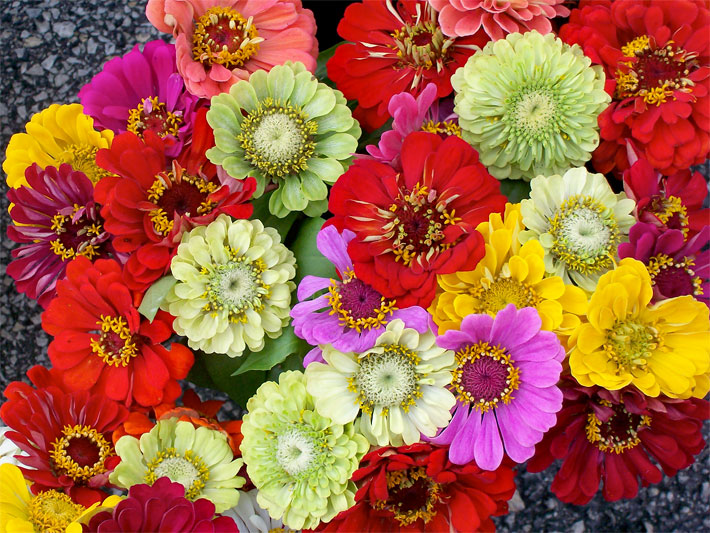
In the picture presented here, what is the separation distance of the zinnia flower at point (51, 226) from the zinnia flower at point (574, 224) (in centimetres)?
51

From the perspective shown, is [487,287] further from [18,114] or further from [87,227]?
[18,114]

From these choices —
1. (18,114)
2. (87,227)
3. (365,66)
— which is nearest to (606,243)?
(365,66)

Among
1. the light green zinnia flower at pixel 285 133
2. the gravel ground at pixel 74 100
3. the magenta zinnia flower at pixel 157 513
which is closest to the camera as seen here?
the magenta zinnia flower at pixel 157 513

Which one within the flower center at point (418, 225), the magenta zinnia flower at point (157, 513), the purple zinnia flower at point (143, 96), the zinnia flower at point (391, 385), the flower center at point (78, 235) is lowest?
the magenta zinnia flower at point (157, 513)

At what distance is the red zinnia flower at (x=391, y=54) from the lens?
85cm

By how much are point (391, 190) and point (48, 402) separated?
47cm

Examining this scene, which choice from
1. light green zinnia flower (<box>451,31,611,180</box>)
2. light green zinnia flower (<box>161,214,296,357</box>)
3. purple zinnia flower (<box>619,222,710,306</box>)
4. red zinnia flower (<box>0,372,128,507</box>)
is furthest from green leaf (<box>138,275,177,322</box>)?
purple zinnia flower (<box>619,222,710,306</box>)

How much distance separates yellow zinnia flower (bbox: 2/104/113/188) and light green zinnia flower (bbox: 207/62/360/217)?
0.19 m

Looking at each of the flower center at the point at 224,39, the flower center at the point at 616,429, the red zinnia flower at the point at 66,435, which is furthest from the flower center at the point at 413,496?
the flower center at the point at 224,39

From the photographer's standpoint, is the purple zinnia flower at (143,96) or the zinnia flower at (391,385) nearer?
the zinnia flower at (391,385)

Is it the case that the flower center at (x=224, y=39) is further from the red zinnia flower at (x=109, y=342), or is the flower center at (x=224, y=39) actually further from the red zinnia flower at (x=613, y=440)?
the red zinnia flower at (x=613, y=440)

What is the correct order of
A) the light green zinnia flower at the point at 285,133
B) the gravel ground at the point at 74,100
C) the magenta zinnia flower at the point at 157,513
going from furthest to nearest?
the gravel ground at the point at 74,100 < the light green zinnia flower at the point at 285,133 < the magenta zinnia flower at the point at 157,513

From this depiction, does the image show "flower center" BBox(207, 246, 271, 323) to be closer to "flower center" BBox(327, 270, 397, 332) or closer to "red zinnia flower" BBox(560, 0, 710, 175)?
A: "flower center" BBox(327, 270, 397, 332)

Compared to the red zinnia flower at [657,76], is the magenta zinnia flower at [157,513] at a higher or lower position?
lower
